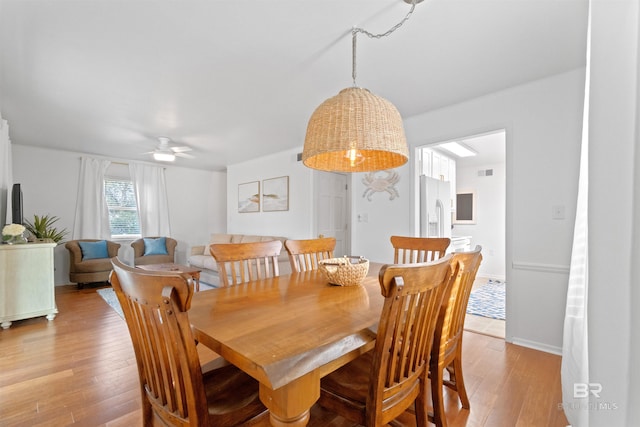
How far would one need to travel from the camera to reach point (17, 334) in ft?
9.09

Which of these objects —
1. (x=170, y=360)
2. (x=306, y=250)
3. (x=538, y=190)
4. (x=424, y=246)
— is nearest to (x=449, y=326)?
(x=424, y=246)

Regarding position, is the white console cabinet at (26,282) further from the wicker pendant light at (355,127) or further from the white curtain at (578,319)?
the white curtain at (578,319)

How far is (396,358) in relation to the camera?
3.35ft

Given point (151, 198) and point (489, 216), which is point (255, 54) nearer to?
point (151, 198)

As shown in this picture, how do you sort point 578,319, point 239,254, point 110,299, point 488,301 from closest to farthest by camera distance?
1. point 578,319
2. point 239,254
3. point 488,301
4. point 110,299

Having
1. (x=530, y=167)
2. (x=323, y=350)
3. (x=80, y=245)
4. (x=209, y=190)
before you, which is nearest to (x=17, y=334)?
(x=80, y=245)

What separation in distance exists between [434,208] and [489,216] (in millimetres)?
2711

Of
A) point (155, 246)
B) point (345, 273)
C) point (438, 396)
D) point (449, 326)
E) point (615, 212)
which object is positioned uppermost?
point (615, 212)

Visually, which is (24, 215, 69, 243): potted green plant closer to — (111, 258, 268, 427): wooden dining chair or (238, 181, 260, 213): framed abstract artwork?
(238, 181, 260, 213): framed abstract artwork

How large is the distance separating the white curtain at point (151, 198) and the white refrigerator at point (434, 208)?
17.7 ft

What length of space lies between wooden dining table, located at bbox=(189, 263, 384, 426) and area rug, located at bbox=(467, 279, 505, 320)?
8.83 feet

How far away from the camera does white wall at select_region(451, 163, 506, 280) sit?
17.7 feet

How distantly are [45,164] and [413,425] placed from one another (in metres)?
6.75

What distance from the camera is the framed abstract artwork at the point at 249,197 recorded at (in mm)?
5672
